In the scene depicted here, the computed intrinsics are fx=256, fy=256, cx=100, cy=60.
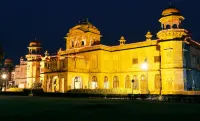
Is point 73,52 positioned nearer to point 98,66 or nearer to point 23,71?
point 98,66

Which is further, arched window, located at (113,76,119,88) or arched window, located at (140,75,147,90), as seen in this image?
arched window, located at (113,76,119,88)

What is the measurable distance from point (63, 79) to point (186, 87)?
70.4 feet

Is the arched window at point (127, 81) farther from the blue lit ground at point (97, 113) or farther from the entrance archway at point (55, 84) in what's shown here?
the blue lit ground at point (97, 113)

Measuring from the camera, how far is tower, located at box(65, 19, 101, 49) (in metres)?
52.0

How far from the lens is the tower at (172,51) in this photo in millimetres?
37344

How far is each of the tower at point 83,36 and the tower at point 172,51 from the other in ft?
55.1

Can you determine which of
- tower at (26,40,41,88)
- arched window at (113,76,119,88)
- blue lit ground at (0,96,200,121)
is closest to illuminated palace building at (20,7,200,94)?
arched window at (113,76,119,88)

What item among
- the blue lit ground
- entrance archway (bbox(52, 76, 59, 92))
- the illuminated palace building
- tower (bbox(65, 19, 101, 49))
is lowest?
the blue lit ground

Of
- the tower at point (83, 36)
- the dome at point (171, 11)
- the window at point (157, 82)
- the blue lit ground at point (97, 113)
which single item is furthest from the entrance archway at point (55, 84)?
the blue lit ground at point (97, 113)

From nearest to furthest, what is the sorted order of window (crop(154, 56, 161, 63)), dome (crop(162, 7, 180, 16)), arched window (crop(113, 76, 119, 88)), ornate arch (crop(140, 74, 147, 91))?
dome (crop(162, 7, 180, 16))
window (crop(154, 56, 161, 63))
ornate arch (crop(140, 74, 147, 91))
arched window (crop(113, 76, 119, 88))

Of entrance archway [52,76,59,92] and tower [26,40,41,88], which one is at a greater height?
tower [26,40,41,88]

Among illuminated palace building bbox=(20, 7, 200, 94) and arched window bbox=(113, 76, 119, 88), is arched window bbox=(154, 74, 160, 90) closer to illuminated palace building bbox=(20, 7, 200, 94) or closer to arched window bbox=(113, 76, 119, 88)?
illuminated palace building bbox=(20, 7, 200, 94)

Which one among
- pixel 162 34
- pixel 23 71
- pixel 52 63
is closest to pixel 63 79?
pixel 52 63

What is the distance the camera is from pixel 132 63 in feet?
151
